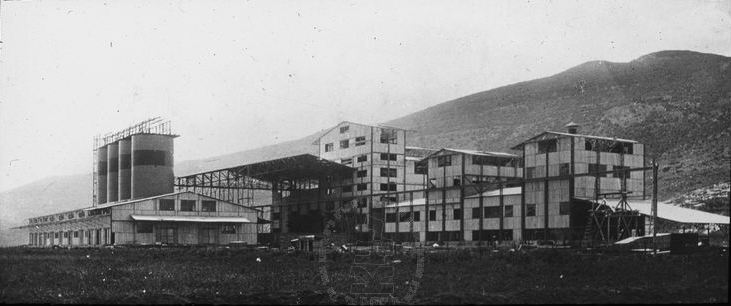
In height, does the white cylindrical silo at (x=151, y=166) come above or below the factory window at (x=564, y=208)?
above

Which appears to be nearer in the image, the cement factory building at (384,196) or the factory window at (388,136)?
the cement factory building at (384,196)

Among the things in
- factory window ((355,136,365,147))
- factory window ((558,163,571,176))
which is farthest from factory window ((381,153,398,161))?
factory window ((558,163,571,176))

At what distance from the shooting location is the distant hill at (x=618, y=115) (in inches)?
3792

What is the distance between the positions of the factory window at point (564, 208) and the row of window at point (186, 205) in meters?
32.5

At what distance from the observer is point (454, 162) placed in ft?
216

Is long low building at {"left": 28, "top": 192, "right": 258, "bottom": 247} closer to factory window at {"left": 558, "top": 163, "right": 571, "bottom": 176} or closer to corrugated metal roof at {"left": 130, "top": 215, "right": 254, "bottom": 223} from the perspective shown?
corrugated metal roof at {"left": 130, "top": 215, "right": 254, "bottom": 223}

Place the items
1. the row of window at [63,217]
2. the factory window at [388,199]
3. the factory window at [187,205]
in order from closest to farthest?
1. the factory window at [187,205]
2. the factory window at [388,199]
3. the row of window at [63,217]

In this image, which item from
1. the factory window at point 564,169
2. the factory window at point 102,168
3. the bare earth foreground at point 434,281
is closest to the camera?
the bare earth foreground at point 434,281

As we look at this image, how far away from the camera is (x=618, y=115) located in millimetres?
123375

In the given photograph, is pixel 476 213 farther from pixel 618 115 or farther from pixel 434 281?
pixel 618 115

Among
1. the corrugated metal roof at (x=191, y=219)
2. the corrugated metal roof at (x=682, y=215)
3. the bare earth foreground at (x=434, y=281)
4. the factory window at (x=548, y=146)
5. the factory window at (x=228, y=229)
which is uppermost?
the factory window at (x=548, y=146)

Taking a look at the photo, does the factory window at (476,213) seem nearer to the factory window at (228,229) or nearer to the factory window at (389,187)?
the factory window at (389,187)

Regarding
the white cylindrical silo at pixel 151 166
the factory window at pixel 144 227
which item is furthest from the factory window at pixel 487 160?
the white cylindrical silo at pixel 151 166

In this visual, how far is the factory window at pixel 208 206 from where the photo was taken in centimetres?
6744
